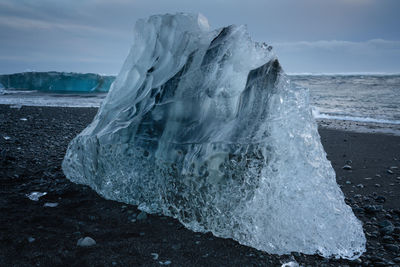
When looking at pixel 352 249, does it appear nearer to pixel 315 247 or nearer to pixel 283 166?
pixel 315 247

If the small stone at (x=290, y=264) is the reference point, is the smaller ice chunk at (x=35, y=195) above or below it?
above

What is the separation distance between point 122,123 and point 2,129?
5.06 meters

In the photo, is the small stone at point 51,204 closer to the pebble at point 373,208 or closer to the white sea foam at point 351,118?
the pebble at point 373,208

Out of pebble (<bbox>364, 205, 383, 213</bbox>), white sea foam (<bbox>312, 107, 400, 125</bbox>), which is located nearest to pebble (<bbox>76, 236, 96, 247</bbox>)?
pebble (<bbox>364, 205, 383, 213</bbox>)

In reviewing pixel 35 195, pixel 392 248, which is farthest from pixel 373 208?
pixel 35 195

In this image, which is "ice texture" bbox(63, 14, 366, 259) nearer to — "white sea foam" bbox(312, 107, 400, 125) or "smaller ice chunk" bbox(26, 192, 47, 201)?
"smaller ice chunk" bbox(26, 192, 47, 201)

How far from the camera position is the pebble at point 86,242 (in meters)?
2.61

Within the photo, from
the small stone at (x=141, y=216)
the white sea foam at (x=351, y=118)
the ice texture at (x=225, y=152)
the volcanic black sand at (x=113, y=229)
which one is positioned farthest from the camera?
the white sea foam at (x=351, y=118)

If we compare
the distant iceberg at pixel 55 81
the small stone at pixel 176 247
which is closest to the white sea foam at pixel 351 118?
the small stone at pixel 176 247

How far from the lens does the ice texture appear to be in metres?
2.73

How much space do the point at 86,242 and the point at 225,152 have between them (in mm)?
1361

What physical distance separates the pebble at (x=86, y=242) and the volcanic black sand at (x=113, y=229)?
4 centimetres

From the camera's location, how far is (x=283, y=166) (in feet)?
9.06

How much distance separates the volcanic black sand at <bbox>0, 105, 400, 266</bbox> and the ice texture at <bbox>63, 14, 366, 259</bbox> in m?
0.14
